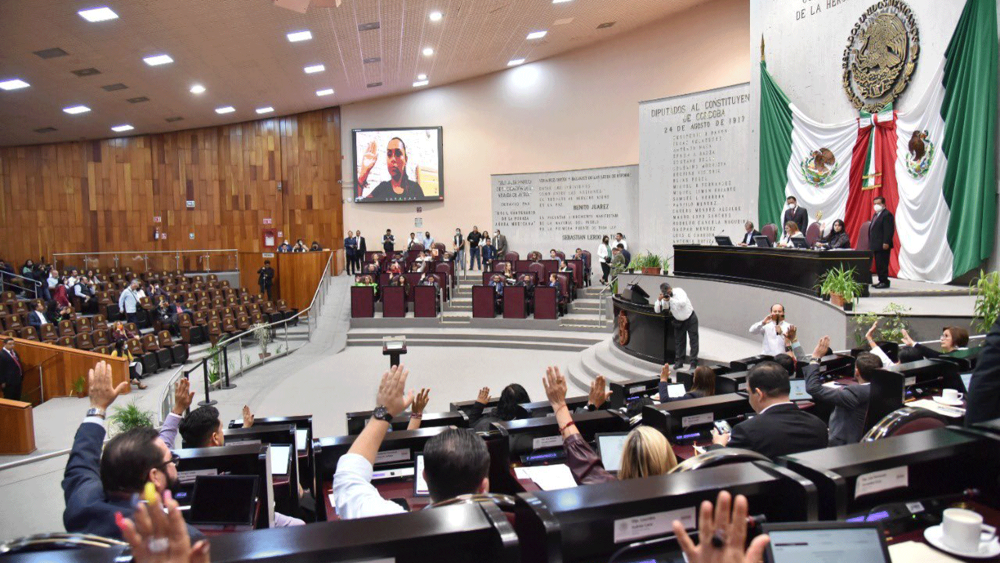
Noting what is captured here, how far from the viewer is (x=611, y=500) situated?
1307 millimetres

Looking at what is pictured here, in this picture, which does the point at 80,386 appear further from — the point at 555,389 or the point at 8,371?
the point at 555,389

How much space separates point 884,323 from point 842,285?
2.33 ft

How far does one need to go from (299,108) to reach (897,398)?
766 inches

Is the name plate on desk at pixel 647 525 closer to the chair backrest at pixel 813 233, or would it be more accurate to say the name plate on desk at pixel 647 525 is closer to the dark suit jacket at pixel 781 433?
the dark suit jacket at pixel 781 433

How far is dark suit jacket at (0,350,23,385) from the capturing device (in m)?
7.88

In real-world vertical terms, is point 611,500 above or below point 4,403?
above


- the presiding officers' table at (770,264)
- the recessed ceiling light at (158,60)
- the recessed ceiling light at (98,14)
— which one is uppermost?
the recessed ceiling light at (158,60)

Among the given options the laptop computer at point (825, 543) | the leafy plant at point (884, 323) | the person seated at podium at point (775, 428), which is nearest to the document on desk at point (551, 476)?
the person seated at podium at point (775, 428)

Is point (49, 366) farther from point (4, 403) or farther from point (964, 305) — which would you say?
point (964, 305)

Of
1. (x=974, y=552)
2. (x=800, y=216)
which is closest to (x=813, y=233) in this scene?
(x=800, y=216)

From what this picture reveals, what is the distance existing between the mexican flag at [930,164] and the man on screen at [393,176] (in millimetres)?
11803

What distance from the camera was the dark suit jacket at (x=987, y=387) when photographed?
2.09 m

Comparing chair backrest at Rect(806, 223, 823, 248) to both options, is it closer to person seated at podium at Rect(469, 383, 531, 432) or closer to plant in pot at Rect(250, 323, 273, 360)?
person seated at podium at Rect(469, 383, 531, 432)

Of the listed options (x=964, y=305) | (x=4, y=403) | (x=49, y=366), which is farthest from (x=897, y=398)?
(x=49, y=366)
